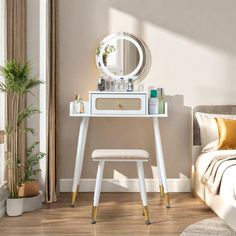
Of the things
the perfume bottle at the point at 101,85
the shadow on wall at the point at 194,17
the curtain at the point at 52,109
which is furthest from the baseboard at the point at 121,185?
the shadow on wall at the point at 194,17

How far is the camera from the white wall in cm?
459

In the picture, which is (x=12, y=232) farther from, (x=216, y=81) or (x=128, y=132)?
(x=216, y=81)

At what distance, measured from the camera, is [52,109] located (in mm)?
4109

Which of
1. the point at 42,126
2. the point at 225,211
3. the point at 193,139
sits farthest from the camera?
the point at 193,139

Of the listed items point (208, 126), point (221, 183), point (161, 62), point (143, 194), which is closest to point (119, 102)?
point (161, 62)

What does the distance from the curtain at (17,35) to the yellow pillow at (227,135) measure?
182 centimetres

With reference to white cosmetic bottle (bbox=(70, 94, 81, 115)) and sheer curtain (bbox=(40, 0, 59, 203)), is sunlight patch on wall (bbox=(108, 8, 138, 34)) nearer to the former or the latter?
sheer curtain (bbox=(40, 0, 59, 203))

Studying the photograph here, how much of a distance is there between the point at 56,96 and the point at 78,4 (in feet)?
3.37

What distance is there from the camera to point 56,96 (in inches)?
168

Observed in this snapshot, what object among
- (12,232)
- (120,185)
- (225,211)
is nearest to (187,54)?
(120,185)

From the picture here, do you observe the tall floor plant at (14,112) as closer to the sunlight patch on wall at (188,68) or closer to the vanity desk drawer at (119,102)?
the vanity desk drawer at (119,102)

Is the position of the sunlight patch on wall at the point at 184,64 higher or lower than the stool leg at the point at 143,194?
higher

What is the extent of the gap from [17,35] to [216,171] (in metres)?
2.03

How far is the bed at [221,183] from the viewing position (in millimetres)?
3006
